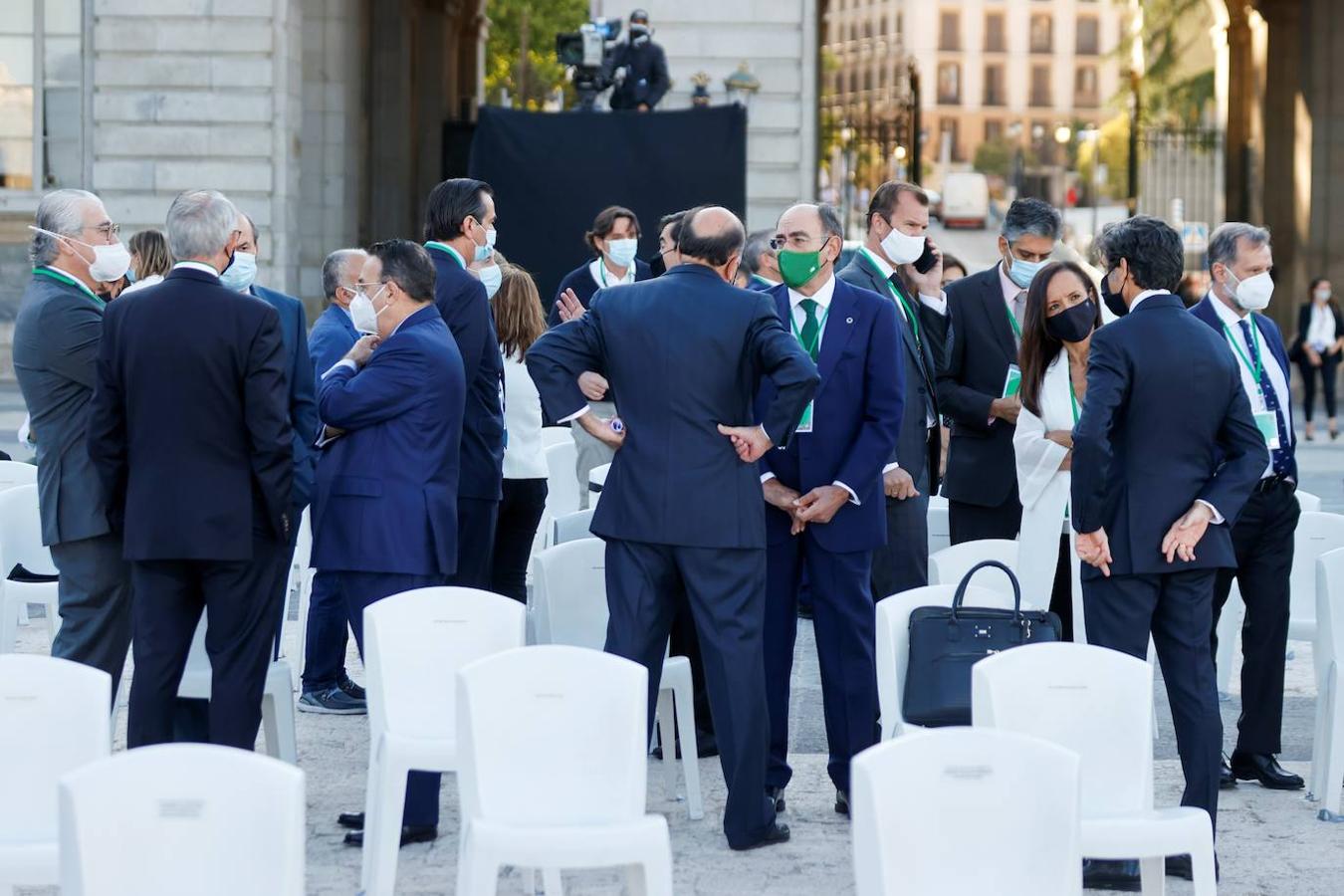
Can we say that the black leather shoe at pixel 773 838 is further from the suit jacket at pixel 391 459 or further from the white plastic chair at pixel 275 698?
the white plastic chair at pixel 275 698

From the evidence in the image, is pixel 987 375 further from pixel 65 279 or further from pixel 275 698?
pixel 65 279

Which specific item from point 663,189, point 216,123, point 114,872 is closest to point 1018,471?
point 114,872

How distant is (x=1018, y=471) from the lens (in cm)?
773

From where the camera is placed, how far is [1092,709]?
16.8ft

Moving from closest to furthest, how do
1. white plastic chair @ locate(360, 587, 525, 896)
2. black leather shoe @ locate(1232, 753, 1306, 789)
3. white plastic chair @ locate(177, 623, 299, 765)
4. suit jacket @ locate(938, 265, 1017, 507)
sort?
white plastic chair @ locate(360, 587, 525, 896), white plastic chair @ locate(177, 623, 299, 765), black leather shoe @ locate(1232, 753, 1306, 789), suit jacket @ locate(938, 265, 1017, 507)

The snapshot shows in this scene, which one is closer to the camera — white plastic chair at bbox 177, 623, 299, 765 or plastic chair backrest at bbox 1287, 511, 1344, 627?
white plastic chair at bbox 177, 623, 299, 765

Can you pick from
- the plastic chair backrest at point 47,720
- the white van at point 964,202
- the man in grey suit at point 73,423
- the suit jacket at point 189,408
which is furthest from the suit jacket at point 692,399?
the white van at point 964,202

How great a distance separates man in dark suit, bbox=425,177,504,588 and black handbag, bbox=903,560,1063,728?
7.12 feet

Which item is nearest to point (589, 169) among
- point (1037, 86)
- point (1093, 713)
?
point (1093, 713)

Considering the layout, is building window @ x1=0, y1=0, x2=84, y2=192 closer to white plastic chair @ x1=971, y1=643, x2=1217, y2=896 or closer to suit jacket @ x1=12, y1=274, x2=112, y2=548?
suit jacket @ x1=12, y1=274, x2=112, y2=548

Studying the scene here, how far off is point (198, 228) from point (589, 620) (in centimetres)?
195

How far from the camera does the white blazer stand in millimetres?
7509

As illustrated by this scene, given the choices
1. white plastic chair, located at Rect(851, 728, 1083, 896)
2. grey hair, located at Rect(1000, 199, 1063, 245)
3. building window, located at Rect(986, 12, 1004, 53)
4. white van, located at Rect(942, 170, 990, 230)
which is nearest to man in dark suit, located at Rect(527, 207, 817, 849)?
white plastic chair, located at Rect(851, 728, 1083, 896)

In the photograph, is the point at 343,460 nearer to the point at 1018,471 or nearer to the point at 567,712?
the point at 567,712
